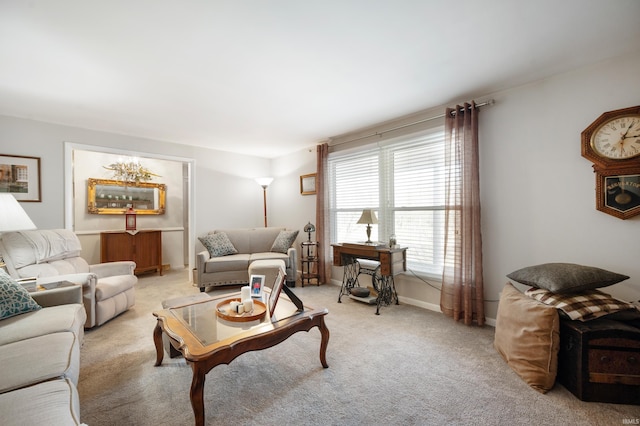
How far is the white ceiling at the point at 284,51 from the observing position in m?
1.60

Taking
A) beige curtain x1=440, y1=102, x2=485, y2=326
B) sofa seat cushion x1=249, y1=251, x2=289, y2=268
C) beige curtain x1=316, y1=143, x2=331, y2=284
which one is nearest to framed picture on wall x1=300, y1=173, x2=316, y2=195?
beige curtain x1=316, y1=143, x2=331, y2=284

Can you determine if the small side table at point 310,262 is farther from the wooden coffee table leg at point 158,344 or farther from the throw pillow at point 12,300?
the throw pillow at point 12,300

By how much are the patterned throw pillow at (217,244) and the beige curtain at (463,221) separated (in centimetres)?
327

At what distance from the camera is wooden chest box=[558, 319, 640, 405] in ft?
5.24

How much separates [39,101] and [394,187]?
162 inches

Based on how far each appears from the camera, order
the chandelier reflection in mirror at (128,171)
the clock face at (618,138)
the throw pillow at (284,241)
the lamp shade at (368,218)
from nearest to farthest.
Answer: the clock face at (618,138) → the lamp shade at (368,218) → the throw pillow at (284,241) → the chandelier reflection in mirror at (128,171)

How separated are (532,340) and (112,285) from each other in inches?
150

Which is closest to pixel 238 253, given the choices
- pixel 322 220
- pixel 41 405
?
pixel 322 220

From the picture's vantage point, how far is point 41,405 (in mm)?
1013

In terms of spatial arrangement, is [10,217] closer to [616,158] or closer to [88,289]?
[88,289]

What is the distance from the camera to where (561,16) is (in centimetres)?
165

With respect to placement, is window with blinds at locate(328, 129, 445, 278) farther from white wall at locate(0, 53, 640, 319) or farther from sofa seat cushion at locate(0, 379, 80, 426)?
sofa seat cushion at locate(0, 379, 80, 426)

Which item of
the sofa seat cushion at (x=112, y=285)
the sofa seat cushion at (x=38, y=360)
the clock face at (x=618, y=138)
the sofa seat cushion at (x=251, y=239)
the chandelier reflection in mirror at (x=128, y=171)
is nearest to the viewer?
the sofa seat cushion at (x=38, y=360)

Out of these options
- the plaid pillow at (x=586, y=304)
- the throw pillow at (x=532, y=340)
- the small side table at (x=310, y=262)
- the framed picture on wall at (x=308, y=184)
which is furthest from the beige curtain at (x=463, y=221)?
the framed picture on wall at (x=308, y=184)
